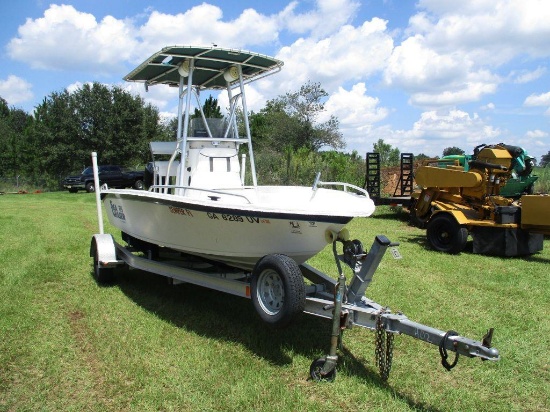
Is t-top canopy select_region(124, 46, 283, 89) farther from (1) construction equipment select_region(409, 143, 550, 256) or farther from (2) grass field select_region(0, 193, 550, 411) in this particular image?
(1) construction equipment select_region(409, 143, 550, 256)

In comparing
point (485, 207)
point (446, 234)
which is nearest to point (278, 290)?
point (446, 234)

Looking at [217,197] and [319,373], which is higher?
[217,197]

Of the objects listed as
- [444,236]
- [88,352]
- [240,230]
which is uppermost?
[240,230]

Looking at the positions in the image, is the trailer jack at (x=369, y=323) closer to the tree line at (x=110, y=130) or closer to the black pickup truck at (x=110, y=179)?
the black pickup truck at (x=110, y=179)

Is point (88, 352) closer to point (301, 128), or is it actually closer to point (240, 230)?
point (240, 230)

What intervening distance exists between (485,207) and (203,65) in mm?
5730

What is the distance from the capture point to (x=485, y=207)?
9094mm

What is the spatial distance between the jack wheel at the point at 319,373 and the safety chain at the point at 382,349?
0.35m

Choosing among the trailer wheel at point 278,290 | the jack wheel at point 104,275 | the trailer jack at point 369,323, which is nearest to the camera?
the trailer jack at point 369,323

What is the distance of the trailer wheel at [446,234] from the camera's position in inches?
346

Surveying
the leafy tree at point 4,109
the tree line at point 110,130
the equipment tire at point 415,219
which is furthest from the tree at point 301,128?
the leafy tree at point 4,109

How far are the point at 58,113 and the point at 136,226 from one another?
34.1 meters

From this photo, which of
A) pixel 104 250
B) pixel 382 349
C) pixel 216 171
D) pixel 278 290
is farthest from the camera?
pixel 104 250

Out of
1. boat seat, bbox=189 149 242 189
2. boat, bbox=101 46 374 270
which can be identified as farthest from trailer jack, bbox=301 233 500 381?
boat seat, bbox=189 149 242 189
